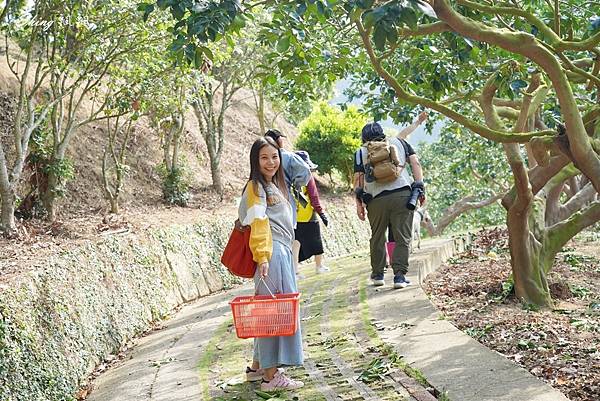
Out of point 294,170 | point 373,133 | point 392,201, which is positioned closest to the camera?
point 294,170

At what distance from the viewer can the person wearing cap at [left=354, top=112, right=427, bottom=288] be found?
9.14 meters

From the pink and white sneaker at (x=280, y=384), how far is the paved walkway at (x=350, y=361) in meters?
0.07

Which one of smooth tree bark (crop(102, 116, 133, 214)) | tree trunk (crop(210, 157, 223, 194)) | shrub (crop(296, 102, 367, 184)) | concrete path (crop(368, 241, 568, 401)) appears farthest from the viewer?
shrub (crop(296, 102, 367, 184))

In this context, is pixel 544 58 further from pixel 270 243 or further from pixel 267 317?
pixel 267 317

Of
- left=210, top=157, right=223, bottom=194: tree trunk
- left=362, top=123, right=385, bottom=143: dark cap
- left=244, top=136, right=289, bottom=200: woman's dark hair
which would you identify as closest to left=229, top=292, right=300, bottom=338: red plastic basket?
left=244, top=136, right=289, bottom=200: woman's dark hair

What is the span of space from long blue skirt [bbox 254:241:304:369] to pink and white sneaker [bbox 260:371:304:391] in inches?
3.7

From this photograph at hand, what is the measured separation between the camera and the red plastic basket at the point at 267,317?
5555 millimetres

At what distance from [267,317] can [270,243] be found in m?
0.59

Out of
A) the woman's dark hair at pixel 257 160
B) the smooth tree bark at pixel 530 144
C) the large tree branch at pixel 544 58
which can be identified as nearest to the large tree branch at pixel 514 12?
the smooth tree bark at pixel 530 144

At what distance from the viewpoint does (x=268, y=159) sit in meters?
6.08

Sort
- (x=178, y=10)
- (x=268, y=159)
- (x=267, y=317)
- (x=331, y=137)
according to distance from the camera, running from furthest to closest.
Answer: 1. (x=331, y=137)
2. (x=268, y=159)
3. (x=267, y=317)
4. (x=178, y=10)

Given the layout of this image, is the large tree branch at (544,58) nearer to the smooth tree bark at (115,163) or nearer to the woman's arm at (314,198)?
the woman's arm at (314,198)

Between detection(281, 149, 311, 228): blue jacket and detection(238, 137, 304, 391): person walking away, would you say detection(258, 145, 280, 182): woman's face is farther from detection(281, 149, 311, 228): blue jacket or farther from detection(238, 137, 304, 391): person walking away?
detection(281, 149, 311, 228): blue jacket

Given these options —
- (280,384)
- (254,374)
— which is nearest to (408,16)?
→ (280,384)
